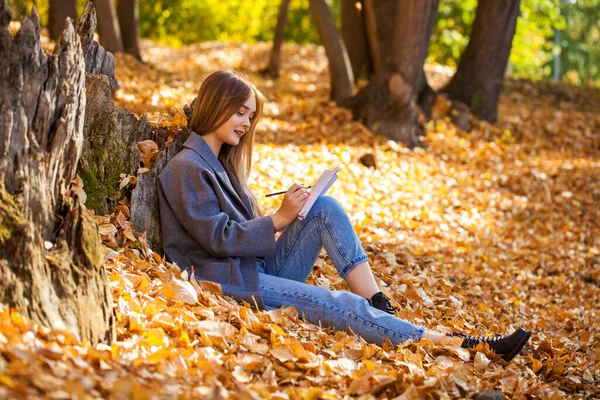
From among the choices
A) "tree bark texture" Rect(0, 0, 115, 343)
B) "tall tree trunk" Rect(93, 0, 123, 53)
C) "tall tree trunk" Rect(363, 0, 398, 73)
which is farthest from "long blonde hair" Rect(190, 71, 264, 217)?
"tall tree trunk" Rect(93, 0, 123, 53)

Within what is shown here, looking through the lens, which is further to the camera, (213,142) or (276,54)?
(276,54)

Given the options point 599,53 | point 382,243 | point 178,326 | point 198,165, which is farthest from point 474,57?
point 599,53

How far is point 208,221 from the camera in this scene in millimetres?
3697

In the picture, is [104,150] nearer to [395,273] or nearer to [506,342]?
[506,342]

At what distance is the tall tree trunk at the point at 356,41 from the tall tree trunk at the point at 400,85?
1746 mm

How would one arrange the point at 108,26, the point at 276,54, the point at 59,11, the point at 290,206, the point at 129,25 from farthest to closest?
the point at 276,54
the point at 129,25
the point at 59,11
the point at 108,26
the point at 290,206

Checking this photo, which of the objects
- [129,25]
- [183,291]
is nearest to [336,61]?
[129,25]

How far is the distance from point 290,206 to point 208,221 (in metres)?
0.42

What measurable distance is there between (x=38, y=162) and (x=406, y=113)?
22.2 feet

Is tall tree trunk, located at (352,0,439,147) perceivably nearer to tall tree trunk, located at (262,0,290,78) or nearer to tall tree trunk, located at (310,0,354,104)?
tall tree trunk, located at (310,0,354,104)

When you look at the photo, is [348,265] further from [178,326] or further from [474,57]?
[474,57]

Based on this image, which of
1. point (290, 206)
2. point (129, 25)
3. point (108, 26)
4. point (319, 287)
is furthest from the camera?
point (129, 25)

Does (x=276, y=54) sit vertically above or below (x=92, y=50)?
below

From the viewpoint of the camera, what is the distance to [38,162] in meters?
2.81
